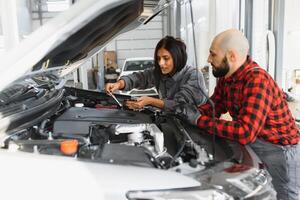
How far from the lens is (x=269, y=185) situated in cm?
132

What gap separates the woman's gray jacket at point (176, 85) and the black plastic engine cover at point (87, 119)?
34 centimetres

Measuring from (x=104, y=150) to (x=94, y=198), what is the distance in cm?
26

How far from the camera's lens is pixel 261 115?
62.3 inches

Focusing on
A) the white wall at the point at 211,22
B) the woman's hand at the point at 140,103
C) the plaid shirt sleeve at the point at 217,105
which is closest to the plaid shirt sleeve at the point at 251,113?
the plaid shirt sleeve at the point at 217,105

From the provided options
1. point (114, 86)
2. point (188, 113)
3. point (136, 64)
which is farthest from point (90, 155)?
point (136, 64)

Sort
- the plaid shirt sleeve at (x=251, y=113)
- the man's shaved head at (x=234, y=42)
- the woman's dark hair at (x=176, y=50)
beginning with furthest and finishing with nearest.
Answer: the woman's dark hair at (x=176, y=50), the man's shaved head at (x=234, y=42), the plaid shirt sleeve at (x=251, y=113)

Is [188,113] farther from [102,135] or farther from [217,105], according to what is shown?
[102,135]

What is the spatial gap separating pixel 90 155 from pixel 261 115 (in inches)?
34.7

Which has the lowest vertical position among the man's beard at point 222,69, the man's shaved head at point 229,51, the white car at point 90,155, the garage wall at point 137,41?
the white car at point 90,155

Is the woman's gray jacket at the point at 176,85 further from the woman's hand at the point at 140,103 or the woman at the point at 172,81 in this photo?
the woman's hand at the point at 140,103

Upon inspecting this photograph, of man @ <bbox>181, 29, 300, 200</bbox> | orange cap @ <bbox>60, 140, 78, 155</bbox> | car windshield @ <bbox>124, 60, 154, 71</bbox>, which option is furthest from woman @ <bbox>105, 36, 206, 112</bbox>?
car windshield @ <bbox>124, 60, 154, 71</bbox>

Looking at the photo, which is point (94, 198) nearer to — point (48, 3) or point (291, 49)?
point (291, 49)

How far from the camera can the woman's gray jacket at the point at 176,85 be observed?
2.26 m

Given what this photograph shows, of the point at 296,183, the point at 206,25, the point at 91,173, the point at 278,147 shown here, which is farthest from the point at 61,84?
the point at 206,25
